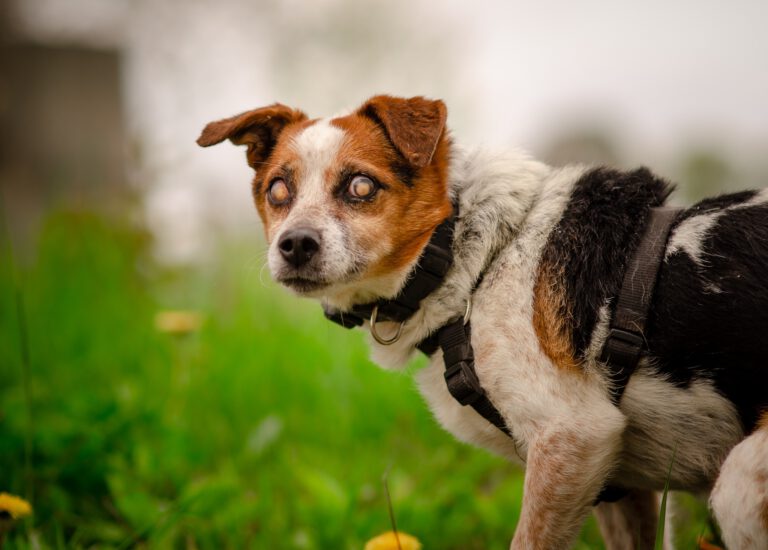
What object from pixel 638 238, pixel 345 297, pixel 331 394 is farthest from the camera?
pixel 331 394

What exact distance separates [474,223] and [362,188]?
493 mm

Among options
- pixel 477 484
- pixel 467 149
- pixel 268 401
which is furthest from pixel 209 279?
pixel 467 149

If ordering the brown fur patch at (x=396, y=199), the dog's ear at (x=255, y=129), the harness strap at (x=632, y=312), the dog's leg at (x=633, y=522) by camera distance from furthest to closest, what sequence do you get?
the dog's ear at (x=255, y=129) → the dog's leg at (x=633, y=522) → the brown fur patch at (x=396, y=199) → the harness strap at (x=632, y=312)

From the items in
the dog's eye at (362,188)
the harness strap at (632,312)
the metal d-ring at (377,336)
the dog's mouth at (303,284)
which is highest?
the dog's eye at (362,188)

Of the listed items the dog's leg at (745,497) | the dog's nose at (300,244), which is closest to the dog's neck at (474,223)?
the dog's nose at (300,244)

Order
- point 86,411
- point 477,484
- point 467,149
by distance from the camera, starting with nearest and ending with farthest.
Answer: point 467,149
point 86,411
point 477,484

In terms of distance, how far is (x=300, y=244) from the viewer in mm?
2424

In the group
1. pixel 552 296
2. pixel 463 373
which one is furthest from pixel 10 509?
pixel 552 296

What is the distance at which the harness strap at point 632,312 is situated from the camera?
6.81ft

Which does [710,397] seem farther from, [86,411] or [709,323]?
[86,411]

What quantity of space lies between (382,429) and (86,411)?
1869 millimetres

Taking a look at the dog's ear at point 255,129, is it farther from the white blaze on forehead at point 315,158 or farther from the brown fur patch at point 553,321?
the brown fur patch at point 553,321

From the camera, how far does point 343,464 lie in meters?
3.79

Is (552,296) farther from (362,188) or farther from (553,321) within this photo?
(362,188)
